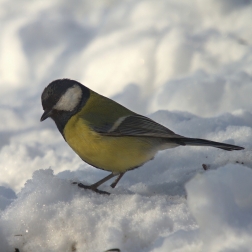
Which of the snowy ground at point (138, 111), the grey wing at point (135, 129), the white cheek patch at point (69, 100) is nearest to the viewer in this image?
the snowy ground at point (138, 111)

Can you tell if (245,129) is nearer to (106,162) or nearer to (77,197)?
(106,162)

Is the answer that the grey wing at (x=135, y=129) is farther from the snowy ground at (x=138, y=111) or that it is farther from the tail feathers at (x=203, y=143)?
the snowy ground at (x=138, y=111)

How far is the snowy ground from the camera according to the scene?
6.55 ft

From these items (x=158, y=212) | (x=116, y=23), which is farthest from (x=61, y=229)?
(x=116, y=23)

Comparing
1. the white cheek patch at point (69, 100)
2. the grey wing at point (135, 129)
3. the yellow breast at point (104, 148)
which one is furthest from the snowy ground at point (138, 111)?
the white cheek patch at point (69, 100)

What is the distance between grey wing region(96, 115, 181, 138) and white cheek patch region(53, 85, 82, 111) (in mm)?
314

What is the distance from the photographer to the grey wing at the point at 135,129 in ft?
9.48

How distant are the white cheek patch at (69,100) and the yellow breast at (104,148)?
0.13m

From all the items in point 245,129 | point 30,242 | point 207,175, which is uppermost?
point 245,129

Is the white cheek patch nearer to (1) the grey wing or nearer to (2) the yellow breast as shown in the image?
(2) the yellow breast

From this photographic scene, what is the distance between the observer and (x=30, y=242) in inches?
90.4

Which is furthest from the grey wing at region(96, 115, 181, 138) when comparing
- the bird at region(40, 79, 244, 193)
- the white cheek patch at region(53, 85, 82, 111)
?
the white cheek patch at region(53, 85, 82, 111)

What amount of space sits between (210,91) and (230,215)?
130 inches

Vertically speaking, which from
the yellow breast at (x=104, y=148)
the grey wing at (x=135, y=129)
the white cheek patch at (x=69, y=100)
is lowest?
the yellow breast at (x=104, y=148)
